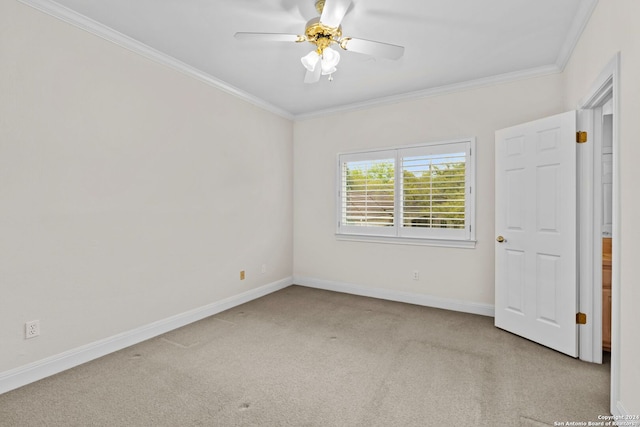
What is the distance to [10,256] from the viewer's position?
215cm

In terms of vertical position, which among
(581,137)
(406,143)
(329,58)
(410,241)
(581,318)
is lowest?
(581,318)

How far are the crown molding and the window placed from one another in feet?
2.08

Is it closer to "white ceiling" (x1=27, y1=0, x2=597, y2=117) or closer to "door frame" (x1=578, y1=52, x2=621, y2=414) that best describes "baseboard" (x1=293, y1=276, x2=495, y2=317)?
"door frame" (x1=578, y1=52, x2=621, y2=414)

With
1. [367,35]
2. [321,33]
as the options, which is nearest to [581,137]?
[367,35]

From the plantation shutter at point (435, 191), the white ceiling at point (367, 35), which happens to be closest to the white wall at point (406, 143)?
the plantation shutter at point (435, 191)

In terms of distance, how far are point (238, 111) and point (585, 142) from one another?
11.8 feet

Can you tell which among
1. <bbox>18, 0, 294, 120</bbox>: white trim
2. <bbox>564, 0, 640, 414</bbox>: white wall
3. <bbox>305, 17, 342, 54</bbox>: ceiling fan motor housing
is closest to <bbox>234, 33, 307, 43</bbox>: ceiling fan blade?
<bbox>305, 17, 342, 54</bbox>: ceiling fan motor housing

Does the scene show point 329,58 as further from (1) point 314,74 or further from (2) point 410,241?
(2) point 410,241

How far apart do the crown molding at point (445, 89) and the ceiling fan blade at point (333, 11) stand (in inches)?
86.9

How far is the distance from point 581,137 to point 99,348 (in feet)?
14.3

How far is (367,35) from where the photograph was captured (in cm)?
276

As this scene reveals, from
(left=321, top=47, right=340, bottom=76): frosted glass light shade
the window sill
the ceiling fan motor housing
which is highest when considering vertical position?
the ceiling fan motor housing

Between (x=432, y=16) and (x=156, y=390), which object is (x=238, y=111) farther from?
(x=156, y=390)

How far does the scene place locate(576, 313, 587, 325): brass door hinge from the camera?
8.46ft
